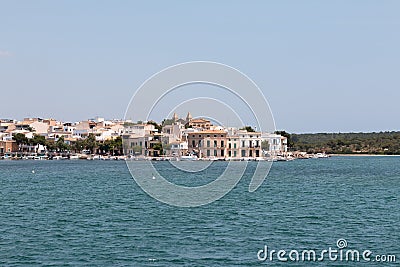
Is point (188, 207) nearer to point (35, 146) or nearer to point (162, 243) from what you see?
point (162, 243)

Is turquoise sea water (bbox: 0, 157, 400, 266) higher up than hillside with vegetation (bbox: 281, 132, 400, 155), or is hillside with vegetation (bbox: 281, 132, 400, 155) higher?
hillside with vegetation (bbox: 281, 132, 400, 155)

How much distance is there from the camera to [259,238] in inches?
781

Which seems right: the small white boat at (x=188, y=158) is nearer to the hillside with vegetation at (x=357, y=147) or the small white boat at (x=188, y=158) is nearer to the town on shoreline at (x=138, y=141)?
the town on shoreline at (x=138, y=141)

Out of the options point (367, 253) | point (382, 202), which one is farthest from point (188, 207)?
point (367, 253)

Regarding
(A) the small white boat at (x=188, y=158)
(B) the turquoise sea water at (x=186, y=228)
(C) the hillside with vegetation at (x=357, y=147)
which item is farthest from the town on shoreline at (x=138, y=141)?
(B) the turquoise sea water at (x=186, y=228)

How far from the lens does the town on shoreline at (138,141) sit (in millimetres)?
98188

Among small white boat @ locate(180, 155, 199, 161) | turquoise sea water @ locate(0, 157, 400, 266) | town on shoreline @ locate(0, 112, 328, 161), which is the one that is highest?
town on shoreline @ locate(0, 112, 328, 161)

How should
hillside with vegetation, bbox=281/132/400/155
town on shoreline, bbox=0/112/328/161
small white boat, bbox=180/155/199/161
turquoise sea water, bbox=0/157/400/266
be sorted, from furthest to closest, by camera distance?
1. hillside with vegetation, bbox=281/132/400/155
2. town on shoreline, bbox=0/112/328/161
3. small white boat, bbox=180/155/199/161
4. turquoise sea water, bbox=0/157/400/266

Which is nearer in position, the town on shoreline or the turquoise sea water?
the turquoise sea water

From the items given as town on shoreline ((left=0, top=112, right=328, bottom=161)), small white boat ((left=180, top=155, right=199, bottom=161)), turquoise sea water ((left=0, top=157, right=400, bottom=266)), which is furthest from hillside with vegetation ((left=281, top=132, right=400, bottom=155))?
turquoise sea water ((left=0, top=157, right=400, bottom=266))

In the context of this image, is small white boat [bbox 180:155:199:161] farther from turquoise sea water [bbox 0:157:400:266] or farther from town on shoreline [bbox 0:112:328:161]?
turquoise sea water [bbox 0:157:400:266]

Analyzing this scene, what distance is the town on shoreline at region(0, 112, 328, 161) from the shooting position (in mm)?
98188

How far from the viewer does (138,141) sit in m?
99.6

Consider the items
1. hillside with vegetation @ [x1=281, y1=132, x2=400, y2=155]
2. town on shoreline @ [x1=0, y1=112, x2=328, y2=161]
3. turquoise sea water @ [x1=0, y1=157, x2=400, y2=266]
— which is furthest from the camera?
hillside with vegetation @ [x1=281, y1=132, x2=400, y2=155]
